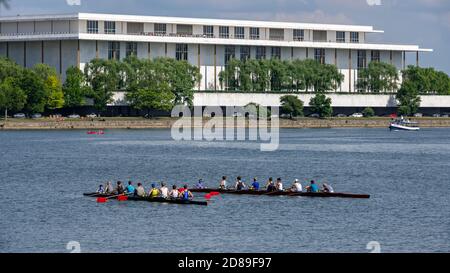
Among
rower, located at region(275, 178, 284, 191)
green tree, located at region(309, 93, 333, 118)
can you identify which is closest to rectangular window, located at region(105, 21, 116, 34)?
green tree, located at region(309, 93, 333, 118)

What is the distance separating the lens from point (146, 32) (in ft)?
625

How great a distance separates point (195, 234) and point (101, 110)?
124 meters

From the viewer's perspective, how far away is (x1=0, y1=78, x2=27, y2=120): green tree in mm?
158750

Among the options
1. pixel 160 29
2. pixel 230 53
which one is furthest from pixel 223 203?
pixel 230 53

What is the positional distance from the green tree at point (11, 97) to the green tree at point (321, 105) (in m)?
57.2

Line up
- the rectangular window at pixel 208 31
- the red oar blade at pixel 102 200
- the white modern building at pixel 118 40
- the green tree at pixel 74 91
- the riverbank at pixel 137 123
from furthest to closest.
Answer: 1. the rectangular window at pixel 208 31
2. the white modern building at pixel 118 40
3. the green tree at pixel 74 91
4. the riverbank at pixel 137 123
5. the red oar blade at pixel 102 200

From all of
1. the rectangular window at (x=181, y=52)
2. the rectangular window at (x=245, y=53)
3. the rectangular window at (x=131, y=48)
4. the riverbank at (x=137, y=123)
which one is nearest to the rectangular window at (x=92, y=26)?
the rectangular window at (x=131, y=48)

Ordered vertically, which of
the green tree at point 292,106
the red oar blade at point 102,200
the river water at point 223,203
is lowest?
the river water at point 223,203

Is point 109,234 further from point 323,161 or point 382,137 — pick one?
point 382,137

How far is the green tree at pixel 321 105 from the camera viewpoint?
19275 centimetres

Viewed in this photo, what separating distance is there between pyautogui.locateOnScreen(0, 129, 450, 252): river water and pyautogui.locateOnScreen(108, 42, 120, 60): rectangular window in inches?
1881

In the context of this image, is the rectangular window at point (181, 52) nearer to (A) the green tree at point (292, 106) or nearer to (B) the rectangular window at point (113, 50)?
(B) the rectangular window at point (113, 50)

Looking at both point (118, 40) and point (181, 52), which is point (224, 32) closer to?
point (181, 52)
